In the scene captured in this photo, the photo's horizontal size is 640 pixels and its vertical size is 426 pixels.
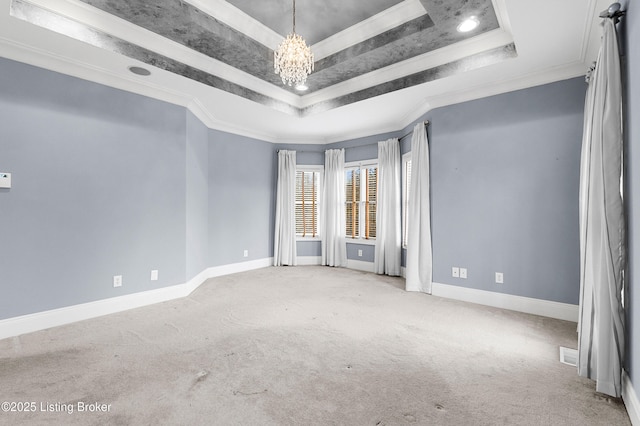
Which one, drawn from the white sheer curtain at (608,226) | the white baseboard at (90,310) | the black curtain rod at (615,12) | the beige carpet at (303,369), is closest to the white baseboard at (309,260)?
the white baseboard at (90,310)

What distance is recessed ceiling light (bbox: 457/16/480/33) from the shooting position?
2858 millimetres

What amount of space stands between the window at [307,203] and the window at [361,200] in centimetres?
73

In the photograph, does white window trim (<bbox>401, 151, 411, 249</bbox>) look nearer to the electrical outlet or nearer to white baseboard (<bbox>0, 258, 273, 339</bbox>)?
the electrical outlet

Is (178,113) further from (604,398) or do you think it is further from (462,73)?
(604,398)

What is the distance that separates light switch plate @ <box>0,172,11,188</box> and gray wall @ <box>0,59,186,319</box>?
48mm

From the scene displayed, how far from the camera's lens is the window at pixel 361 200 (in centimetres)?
595

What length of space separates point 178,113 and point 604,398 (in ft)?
16.8

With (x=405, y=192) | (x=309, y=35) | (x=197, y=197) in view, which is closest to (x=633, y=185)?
(x=309, y=35)

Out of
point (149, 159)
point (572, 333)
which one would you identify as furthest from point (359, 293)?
point (149, 159)

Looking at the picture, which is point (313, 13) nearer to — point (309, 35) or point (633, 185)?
point (309, 35)

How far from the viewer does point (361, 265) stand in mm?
5992

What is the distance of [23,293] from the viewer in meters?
2.86

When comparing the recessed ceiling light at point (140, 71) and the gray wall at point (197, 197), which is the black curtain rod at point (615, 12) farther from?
the gray wall at point (197, 197)

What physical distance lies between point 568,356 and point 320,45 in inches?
162
